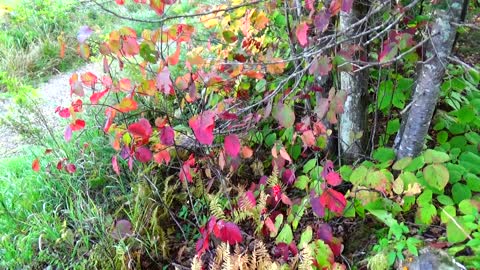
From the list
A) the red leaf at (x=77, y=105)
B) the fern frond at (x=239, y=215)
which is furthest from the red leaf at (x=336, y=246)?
the red leaf at (x=77, y=105)

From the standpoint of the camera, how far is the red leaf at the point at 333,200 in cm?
203

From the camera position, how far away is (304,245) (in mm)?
2113

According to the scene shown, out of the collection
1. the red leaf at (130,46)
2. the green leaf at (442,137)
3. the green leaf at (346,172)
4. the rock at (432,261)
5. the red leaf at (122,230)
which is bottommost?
the red leaf at (122,230)

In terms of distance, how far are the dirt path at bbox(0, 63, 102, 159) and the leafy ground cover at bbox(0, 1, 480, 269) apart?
1.01m

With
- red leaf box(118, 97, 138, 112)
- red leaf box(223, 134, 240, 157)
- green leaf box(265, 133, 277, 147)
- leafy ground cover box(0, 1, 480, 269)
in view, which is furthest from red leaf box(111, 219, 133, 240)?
green leaf box(265, 133, 277, 147)

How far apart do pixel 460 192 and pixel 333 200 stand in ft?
1.91

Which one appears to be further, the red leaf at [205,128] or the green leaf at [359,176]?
the green leaf at [359,176]

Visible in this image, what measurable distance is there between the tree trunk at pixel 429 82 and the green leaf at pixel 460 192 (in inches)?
12.1

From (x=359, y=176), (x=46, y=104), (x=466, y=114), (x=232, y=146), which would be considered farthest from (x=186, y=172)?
(x=46, y=104)

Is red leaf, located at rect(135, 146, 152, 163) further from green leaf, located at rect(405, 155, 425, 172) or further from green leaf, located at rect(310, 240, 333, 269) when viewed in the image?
green leaf, located at rect(405, 155, 425, 172)

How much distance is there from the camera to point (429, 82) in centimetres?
205

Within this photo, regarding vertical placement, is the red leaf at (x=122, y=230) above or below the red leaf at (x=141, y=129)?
below

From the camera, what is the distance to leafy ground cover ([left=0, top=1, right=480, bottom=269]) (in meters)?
1.99

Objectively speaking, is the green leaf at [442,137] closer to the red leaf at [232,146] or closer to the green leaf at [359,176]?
the green leaf at [359,176]
